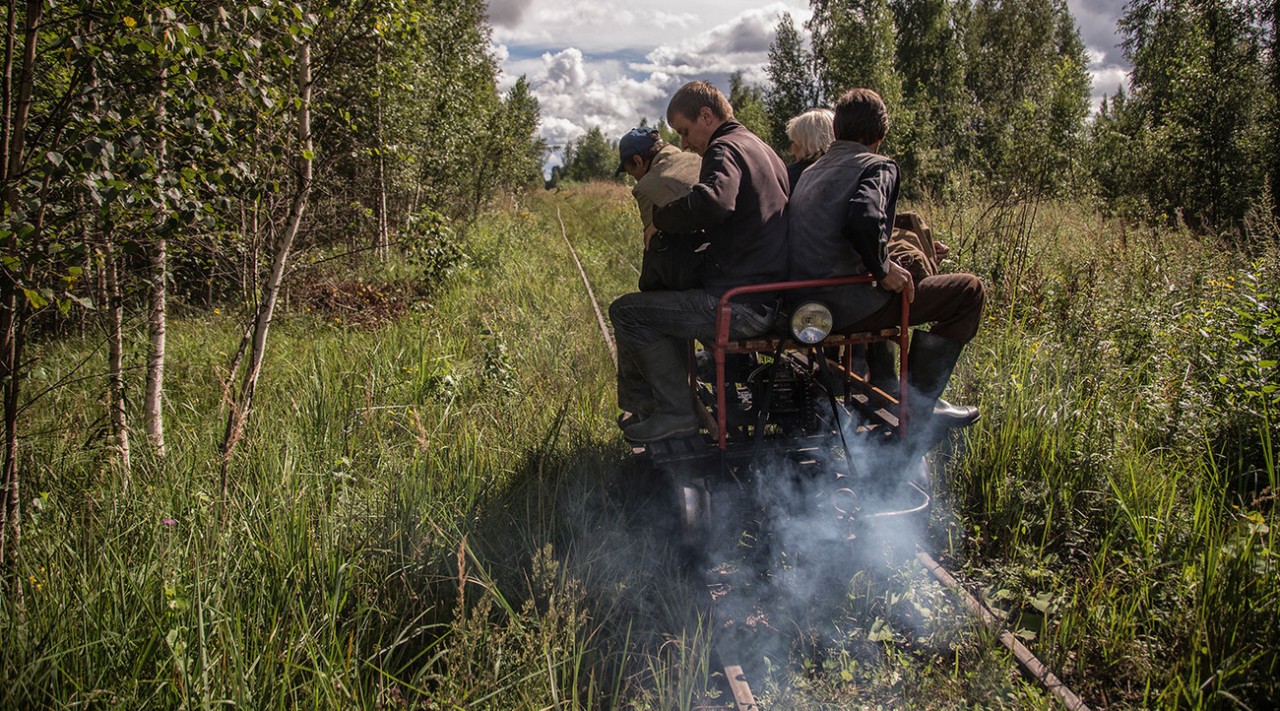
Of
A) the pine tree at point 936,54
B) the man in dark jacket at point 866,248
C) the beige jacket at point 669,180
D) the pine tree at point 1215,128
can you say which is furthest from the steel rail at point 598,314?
the pine tree at point 936,54

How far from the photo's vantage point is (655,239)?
14.3 ft

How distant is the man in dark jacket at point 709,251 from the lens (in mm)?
3910

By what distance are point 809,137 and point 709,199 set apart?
1.31m

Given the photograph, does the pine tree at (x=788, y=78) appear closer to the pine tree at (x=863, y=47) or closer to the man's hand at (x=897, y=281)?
the pine tree at (x=863, y=47)

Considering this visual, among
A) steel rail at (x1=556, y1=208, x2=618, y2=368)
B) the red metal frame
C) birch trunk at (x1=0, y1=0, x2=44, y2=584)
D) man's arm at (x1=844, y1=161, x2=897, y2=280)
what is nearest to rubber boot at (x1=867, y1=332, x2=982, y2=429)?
the red metal frame

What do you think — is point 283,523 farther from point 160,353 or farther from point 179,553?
point 160,353

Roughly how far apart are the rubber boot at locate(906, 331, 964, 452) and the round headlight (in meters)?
0.79

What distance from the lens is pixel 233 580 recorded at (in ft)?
9.59

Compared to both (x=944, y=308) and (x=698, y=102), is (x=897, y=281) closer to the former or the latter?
(x=944, y=308)

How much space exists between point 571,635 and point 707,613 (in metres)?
0.85

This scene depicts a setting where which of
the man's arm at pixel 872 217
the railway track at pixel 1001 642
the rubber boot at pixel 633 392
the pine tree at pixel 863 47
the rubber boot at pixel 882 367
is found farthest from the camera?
the pine tree at pixel 863 47

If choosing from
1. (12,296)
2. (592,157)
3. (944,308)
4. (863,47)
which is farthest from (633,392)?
(592,157)

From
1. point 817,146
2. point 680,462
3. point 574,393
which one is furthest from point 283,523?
point 817,146

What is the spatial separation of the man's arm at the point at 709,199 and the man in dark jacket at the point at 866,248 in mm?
459
